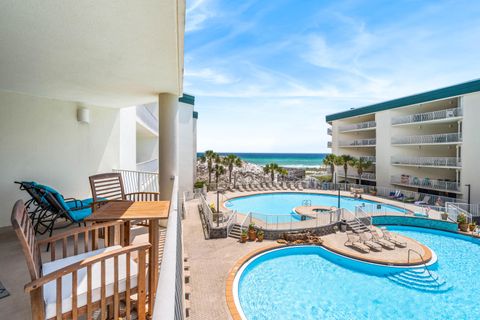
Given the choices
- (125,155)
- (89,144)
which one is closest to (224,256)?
(125,155)

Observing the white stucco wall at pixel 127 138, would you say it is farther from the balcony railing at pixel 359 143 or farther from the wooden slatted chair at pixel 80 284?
the balcony railing at pixel 359 143

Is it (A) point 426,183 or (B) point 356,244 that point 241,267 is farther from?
(A) point 426,183

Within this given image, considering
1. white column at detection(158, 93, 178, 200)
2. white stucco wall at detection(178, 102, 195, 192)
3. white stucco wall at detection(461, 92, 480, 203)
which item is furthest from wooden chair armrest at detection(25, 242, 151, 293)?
white stucco wall at detection(461, 92, 480, 203)

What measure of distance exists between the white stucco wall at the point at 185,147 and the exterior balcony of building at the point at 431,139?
63.0ft

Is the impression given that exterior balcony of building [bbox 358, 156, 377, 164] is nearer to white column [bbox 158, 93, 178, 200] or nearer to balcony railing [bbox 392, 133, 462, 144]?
balcony railing [bbox 392, 133, 462, 144]

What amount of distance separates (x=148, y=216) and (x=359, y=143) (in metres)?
28.0

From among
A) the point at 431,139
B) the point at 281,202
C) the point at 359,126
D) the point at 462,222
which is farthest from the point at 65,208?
the point at 359,126

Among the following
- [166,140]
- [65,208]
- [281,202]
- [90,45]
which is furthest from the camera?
[281,202]

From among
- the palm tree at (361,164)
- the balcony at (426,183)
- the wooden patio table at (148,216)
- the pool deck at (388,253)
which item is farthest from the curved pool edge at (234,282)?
the palm tree at (361,164)

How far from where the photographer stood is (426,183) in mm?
19750

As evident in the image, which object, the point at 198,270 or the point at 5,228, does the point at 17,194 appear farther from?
the point at 198,270

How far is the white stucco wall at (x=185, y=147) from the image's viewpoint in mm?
20688

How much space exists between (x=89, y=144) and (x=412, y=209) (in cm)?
1928

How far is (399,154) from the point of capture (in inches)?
889
